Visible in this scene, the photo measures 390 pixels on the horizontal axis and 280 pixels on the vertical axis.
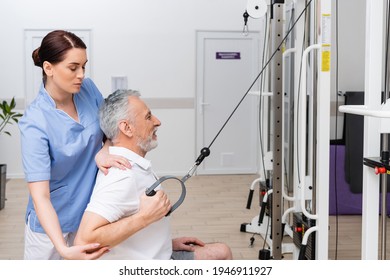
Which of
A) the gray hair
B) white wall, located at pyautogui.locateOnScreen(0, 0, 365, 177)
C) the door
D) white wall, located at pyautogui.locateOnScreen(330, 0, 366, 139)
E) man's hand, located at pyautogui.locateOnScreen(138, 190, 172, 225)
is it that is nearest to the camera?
man's hand, located at pyautogui.locateOnScreen(138, 190, 172, 225)

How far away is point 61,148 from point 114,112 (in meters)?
0.21

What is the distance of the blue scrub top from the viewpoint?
5.92ft

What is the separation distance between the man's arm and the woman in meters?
0.04

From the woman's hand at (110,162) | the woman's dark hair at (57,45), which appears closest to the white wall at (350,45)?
the woman's hand at (110,162)

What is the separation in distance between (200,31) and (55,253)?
5.16 meters

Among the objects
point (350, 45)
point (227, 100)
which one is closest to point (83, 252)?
point (350, 45)

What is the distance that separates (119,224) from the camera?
1.72 meters

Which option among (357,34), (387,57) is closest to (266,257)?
(387,57)

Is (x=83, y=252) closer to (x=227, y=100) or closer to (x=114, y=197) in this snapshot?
(x=114, y=197)

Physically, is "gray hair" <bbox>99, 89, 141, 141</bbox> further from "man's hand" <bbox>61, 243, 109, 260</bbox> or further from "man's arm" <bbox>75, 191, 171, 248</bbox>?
"man's hand" <bbox>61, 243, 109, 260</bbox>

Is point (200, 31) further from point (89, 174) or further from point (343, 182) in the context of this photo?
point (89, 174)

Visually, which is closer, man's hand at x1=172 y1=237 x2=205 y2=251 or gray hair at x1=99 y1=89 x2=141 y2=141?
gray hair at x1=99 y1=89 x2=141 y2=141

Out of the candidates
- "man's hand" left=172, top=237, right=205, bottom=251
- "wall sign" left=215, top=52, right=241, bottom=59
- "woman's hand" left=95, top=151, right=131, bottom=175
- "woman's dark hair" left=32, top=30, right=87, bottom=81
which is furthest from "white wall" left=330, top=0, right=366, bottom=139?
"woman's dark hair" left=32, top=30, right=87, bottom=81

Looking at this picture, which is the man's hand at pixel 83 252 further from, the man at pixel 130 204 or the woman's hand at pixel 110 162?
the woman's hand at pixel 110 162
